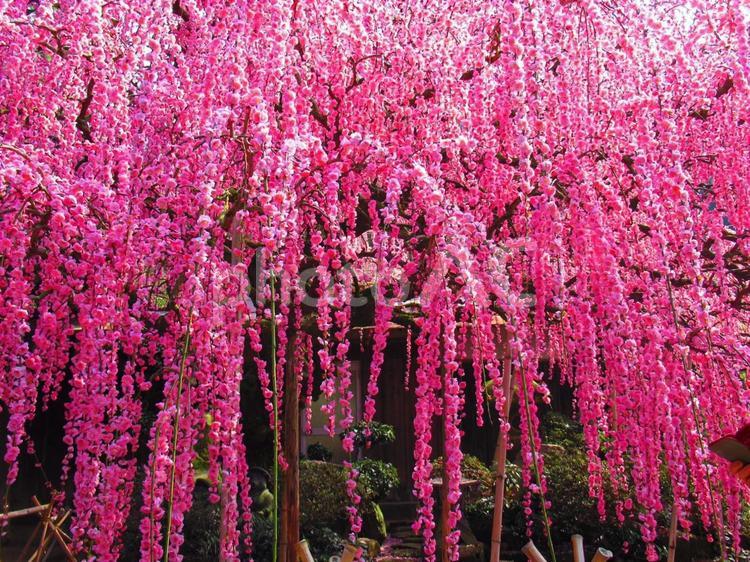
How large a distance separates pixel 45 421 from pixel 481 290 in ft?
23.8

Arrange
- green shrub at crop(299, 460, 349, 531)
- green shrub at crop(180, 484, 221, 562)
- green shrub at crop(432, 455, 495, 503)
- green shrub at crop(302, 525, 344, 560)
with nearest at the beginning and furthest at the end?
green shrub at crop(180, 484, 221, 562) < green shrub at crop(302, 525, 344, 560) < green shrub at crop(299, 460, 349, 531) < green shrub at crop(432, 455, 495, 503)

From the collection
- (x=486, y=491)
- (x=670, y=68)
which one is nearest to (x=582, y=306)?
(x=670, y=68)

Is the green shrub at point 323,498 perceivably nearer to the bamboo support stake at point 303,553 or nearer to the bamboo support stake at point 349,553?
the bamboo support stake at point 303,553

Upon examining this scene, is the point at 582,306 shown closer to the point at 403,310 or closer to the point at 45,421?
the point at 403,310

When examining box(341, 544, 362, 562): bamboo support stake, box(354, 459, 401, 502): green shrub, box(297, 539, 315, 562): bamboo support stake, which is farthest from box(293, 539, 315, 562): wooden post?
box(354, 459, 401, 502): green shrub

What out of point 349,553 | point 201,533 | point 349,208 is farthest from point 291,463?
point 349,553

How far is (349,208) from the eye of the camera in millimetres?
3926

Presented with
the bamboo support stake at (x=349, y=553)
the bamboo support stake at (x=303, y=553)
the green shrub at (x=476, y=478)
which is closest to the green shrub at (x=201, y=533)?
the green shrub at (x=476, y=478)

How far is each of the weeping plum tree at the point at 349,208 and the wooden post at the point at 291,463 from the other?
0.14m

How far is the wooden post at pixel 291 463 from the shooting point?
476 cm

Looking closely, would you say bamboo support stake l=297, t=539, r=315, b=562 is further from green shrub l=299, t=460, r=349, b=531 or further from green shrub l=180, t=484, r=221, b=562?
green shrub l=299, t=460, r=349, b=531

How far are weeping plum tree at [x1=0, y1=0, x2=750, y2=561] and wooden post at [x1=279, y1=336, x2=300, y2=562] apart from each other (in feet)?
0.45

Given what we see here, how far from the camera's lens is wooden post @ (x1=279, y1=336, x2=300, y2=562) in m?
4.76

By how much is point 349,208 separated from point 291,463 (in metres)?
2.12
